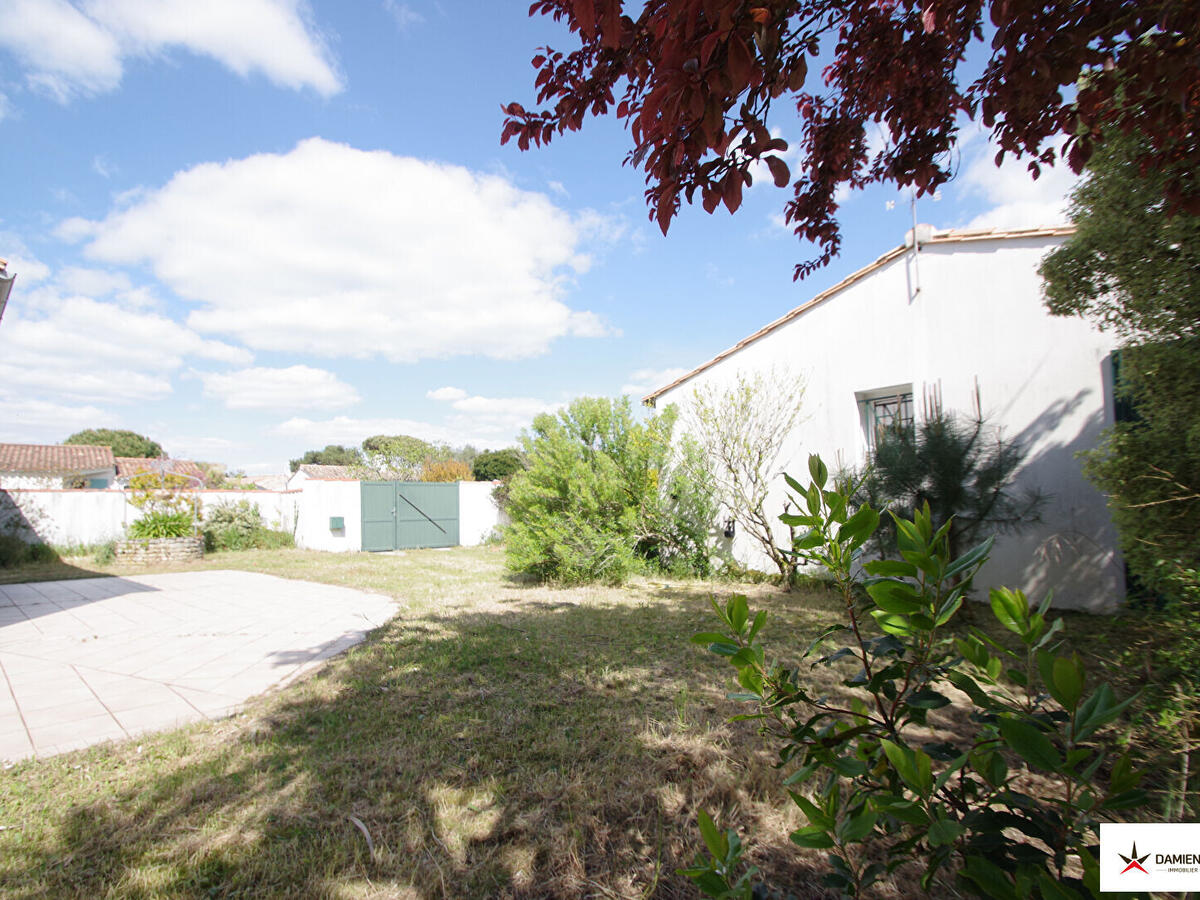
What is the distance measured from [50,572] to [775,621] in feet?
44.7

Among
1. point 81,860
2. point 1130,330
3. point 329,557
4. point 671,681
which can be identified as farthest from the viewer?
point 329,557

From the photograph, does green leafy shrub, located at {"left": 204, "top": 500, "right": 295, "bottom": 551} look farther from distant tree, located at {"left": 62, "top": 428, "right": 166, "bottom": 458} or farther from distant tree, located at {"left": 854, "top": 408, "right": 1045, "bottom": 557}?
distant tree, located at {"left": 62, "top": 428, "right": 166, "bottom": 458}

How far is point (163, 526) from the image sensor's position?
41.3 feet

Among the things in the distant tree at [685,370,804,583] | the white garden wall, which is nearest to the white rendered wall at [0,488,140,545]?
the white garden wall

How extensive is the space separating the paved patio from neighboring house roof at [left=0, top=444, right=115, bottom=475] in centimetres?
2168

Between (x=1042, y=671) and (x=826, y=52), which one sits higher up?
(x=826, y=52)

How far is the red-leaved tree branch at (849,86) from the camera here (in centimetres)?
130

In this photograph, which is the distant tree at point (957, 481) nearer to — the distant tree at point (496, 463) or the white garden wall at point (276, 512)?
the white garden wall at point (276, 512)

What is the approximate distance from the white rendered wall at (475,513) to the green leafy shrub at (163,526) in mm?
6816

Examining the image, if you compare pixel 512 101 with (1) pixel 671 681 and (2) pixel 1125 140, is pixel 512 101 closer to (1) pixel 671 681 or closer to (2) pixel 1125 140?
(2) pixel 1125 140

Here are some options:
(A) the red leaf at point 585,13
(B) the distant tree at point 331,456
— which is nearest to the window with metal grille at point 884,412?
(A) the red leaf at point 585,13

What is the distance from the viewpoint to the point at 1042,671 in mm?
718

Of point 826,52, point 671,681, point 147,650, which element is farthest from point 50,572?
point 826,52

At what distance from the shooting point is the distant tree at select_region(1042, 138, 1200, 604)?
2875 millimetres
